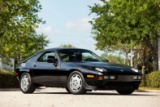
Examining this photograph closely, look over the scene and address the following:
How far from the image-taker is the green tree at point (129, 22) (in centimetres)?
3991

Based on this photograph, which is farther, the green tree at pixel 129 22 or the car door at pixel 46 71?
the green tree at pixel 129 22

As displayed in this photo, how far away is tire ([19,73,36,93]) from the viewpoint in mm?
14273

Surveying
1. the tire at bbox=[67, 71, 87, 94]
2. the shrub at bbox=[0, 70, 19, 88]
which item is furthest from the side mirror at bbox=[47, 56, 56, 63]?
the shrub at bbox=[0, 70, 19, 88]

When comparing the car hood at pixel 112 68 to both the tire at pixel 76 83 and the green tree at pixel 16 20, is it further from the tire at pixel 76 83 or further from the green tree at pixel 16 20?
the green tree at pixel 16 20

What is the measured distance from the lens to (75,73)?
1293 cm

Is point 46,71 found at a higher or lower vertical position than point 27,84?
higher

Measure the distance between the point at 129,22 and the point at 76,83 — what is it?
30189 mm

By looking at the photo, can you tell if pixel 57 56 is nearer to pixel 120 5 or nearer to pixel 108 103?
pixel 108 103

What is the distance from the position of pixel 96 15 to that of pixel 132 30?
7.51 meters

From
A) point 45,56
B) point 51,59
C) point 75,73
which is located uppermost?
point 45,56

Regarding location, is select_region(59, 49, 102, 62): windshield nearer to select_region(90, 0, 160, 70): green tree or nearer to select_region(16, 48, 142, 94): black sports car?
select_region(16, 48, 142, 94): black sports car

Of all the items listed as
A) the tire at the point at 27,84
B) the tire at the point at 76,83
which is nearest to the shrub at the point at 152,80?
the tire at the point at 27,84

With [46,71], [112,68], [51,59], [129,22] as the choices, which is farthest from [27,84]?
[129,22]

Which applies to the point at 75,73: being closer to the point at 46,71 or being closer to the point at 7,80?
the point at 46,71
